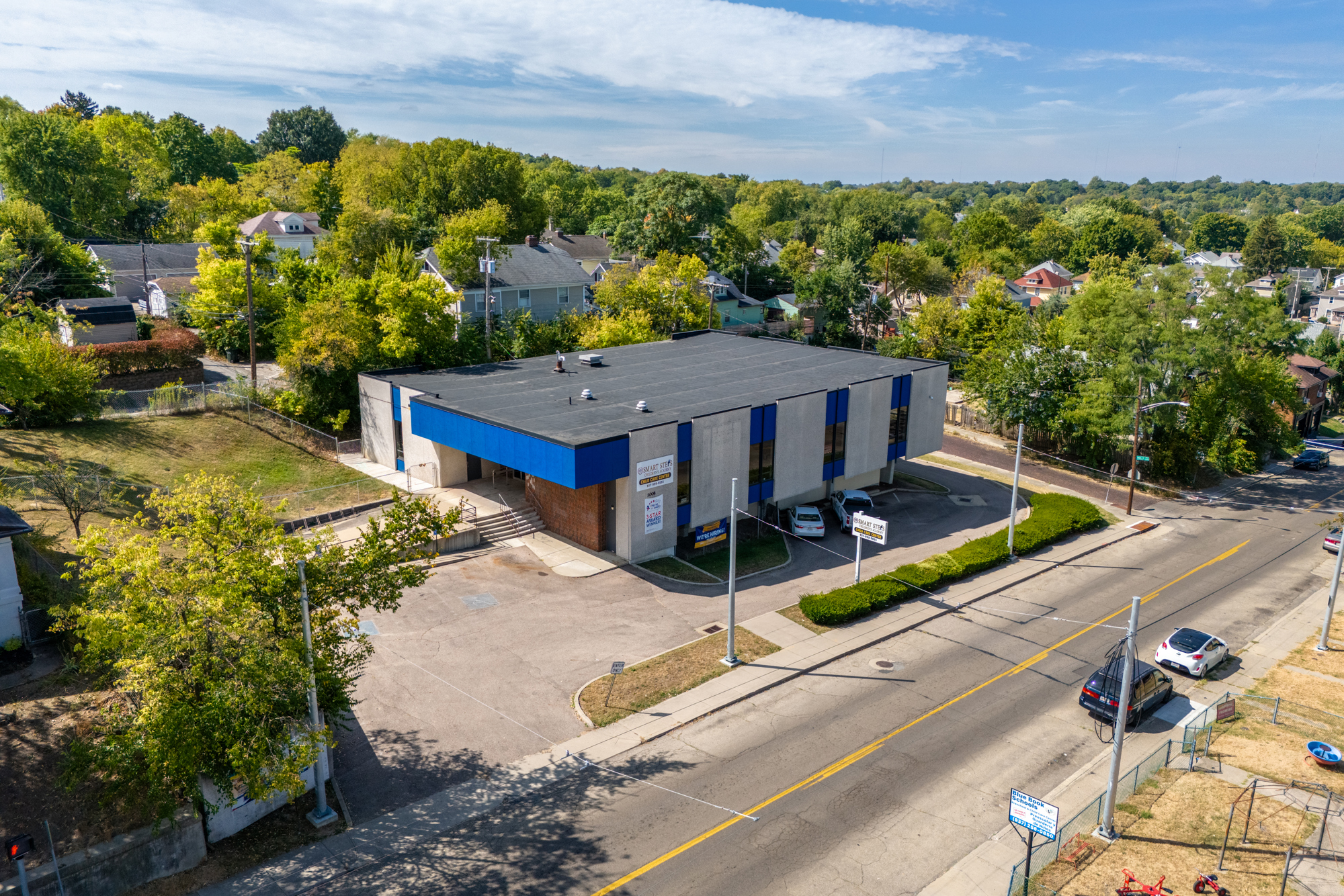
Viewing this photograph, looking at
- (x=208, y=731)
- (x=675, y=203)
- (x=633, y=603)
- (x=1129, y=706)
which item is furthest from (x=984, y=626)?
(x=675, y=203)

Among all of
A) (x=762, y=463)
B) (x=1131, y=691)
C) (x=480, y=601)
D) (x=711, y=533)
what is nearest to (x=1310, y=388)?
(x=762, y=463)

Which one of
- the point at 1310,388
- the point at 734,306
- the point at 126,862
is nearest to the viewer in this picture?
the point at 126,862

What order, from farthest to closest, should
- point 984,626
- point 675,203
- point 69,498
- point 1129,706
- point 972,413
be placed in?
point 675,203, point 972,413, point 984,626, point 69,498, point 1129,706

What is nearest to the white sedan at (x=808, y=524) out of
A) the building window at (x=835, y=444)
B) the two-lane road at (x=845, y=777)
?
the building window at (x=835, y=444)

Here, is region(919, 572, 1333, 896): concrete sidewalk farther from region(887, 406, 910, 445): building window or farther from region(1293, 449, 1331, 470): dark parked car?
region(1293, 449, 1331, 470): dark parked car

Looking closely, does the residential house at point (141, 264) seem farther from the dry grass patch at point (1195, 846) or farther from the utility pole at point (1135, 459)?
the dry grass patch at point (1195, 846)

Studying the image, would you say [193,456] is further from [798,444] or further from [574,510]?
[798,444]

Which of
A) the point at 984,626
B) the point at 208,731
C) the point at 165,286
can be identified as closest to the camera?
the point at 208,731

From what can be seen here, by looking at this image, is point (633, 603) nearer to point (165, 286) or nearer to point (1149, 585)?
point (1149, 585)
